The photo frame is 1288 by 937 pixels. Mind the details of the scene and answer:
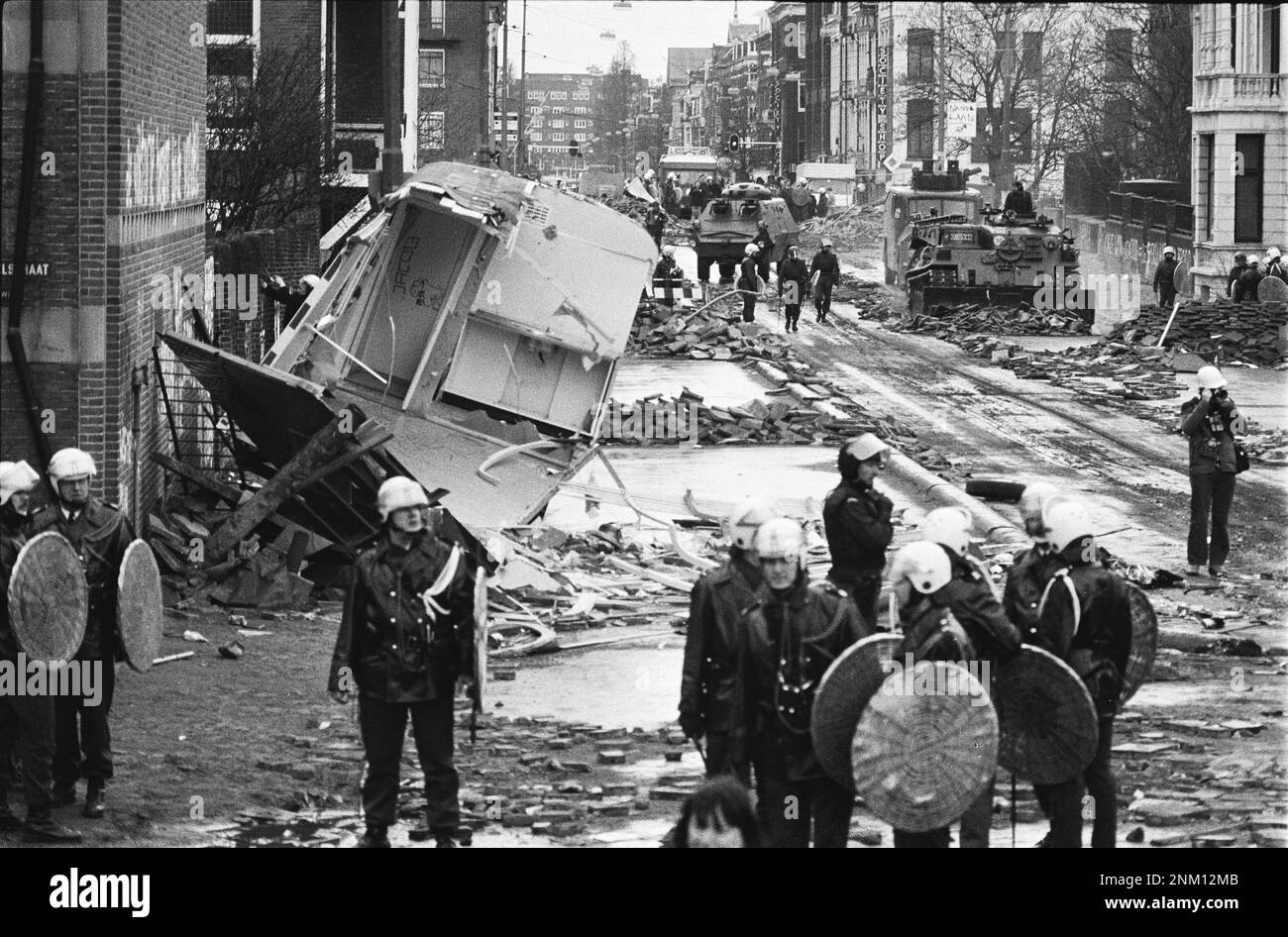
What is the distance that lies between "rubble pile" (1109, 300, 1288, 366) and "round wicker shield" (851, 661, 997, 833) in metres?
26.7

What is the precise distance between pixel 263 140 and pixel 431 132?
32.5 m

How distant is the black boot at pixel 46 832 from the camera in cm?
977

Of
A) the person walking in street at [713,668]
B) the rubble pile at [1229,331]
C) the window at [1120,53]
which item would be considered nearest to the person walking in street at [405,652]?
the person walking in street at [713,668]

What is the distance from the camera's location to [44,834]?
9828mm

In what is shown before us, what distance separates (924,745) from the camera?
8.30 meters

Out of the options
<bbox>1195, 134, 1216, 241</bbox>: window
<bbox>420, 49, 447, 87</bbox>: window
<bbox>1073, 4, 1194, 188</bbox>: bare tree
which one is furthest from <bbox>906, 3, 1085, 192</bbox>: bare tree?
<bbox>1195, 134, 1216, 241</bbox>: window

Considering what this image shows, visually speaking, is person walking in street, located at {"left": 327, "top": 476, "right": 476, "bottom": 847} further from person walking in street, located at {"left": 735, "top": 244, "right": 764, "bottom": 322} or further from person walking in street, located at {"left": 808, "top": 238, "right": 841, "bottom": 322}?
person walking in street, located at {"left": 808, "top": 238, "right": 841, "bottom": 322}

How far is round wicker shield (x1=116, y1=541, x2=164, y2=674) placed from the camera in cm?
1041

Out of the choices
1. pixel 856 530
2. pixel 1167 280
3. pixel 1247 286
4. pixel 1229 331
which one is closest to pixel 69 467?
pixel 856 530

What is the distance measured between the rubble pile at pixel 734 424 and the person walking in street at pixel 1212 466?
25.8 ft

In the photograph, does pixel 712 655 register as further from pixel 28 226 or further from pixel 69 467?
pixel 28 226

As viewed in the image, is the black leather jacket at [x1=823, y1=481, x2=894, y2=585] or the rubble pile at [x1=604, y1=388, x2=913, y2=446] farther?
the rubble pile at [x1=604, y1=388, x2=913, y2=446]
